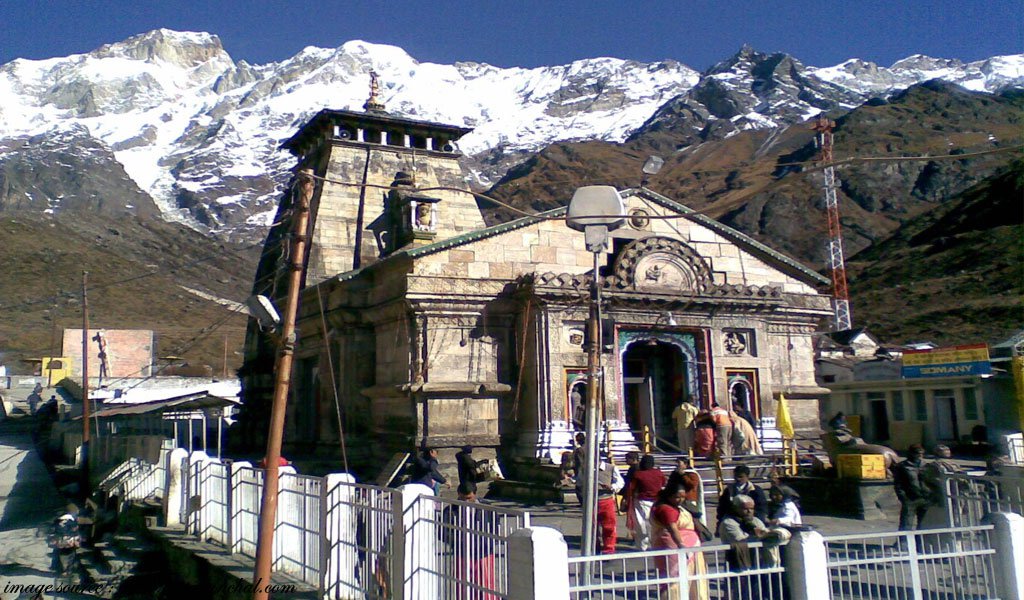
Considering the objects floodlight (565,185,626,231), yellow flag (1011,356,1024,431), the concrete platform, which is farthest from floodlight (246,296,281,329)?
yellow flag (1011,356,1024,431)

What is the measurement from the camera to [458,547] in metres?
7.53

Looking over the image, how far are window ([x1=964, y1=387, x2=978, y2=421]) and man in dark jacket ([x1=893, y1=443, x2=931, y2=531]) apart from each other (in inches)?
908

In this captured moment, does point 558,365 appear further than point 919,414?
No

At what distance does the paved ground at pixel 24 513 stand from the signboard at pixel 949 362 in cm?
2745

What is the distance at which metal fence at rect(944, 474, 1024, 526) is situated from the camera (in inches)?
371

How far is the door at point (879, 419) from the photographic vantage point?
36.0m

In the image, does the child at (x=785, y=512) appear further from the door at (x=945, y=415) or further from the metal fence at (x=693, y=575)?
the door at (x=945, y=415)

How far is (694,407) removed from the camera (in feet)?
65.6

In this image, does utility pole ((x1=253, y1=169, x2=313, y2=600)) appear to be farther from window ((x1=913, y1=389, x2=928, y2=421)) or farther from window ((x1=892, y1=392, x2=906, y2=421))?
window ((x1=892, y1=392, x2=906, y2=421))

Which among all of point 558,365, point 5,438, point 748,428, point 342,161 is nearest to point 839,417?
point 748,428

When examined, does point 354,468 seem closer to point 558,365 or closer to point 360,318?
point 360,318

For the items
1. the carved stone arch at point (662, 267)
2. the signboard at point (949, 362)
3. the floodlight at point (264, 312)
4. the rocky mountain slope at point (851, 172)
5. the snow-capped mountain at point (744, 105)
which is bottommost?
the signboard at point (949, 362)

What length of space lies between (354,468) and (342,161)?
1056cm

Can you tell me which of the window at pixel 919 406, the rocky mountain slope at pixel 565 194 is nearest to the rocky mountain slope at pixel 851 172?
the rocky mountain slope at pixel 565 194
